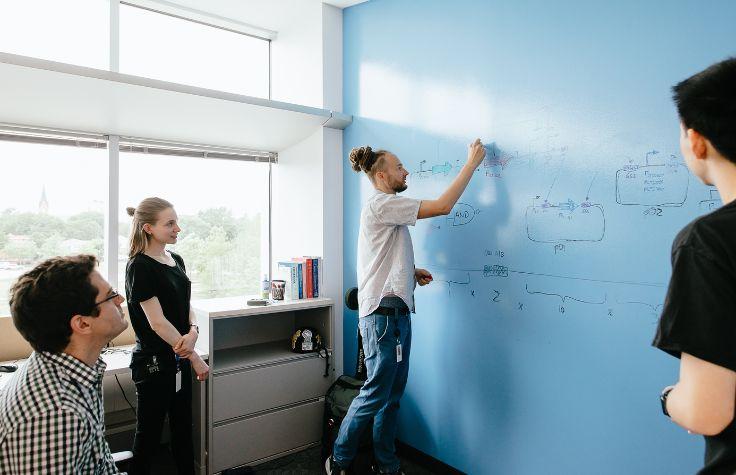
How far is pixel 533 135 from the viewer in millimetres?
1981

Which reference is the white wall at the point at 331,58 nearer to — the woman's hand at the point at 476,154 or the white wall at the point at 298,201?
the white wall at the point at 298,201

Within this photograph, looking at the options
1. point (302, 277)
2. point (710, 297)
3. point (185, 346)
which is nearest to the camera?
point (710, 297)

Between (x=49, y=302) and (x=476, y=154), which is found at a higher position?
(x=476, y=154)

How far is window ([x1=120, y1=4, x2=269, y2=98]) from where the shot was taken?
9.65ft

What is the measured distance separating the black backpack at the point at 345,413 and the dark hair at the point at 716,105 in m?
1.97

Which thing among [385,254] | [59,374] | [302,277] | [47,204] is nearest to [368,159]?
[385,254]

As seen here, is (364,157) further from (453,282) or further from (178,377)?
(178,377)

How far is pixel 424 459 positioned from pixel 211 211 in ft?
6.75

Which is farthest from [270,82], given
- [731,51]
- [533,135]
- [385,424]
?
[731,51]

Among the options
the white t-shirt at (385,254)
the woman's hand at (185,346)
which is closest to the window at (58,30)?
the woman's hand at (185,346)

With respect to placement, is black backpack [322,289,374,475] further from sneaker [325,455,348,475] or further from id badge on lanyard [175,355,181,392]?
id badge on lanyard [175,355,181,392]

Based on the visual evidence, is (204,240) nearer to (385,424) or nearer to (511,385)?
(385,424)

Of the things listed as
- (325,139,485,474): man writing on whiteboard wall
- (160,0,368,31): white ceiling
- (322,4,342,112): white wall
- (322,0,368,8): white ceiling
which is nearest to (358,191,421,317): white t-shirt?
(325,139,485,474): man writing on whiteboard wall

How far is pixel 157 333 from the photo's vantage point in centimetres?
196
